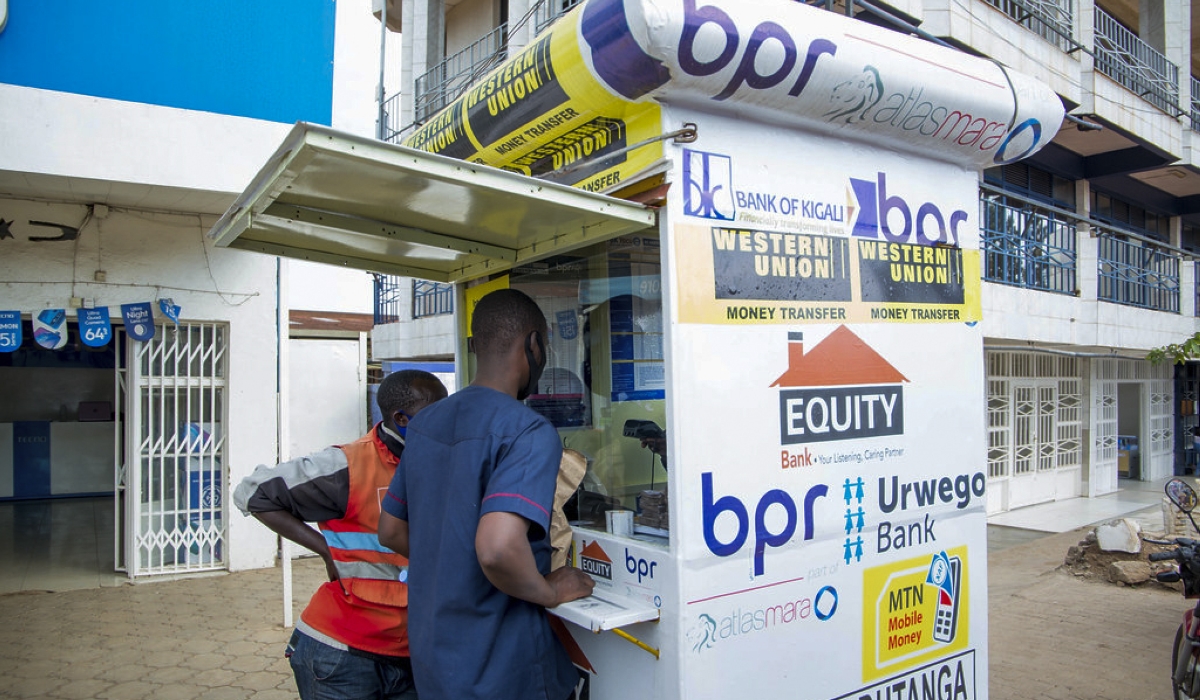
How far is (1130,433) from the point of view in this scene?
16094mm

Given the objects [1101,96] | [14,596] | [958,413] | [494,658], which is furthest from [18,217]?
[1101,96]

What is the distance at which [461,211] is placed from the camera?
93.7 inches

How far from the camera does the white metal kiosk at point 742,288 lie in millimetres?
2143

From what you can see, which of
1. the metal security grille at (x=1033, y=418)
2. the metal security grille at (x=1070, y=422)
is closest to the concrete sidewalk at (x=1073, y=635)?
the metal security grille at (x=1033, y=418)

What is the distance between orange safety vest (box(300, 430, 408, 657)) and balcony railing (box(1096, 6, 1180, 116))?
12894 millimetres

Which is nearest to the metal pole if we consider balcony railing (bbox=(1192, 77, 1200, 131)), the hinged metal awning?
the hinged metal awning

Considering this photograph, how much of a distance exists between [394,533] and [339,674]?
A: 58 cm

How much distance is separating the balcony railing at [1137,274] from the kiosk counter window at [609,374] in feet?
37.6

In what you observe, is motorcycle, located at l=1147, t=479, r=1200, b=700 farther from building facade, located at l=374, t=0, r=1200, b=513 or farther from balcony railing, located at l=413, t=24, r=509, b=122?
balcony railing, located at l=413, t=24, r=509, b=122

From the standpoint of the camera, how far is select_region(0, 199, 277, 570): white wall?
627 cm

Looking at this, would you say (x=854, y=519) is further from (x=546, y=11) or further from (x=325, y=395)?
(x=546, y=11)

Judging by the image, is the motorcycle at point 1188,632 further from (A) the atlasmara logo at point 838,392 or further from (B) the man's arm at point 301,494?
(B) the man's arm at point 301,494

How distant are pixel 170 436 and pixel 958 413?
6.48 meters

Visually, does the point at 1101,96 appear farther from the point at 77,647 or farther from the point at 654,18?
the point at 77,647
